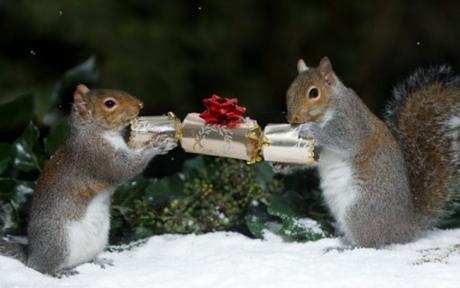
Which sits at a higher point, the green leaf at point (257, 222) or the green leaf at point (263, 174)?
the green leaf at point (263, 174)

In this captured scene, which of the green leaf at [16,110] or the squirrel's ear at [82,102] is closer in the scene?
the squirrel's ear at [82,102]

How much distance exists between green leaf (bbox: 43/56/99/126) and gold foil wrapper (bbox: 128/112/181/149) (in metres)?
0.94

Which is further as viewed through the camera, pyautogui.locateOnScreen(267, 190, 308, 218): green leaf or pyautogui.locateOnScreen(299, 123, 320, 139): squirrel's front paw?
pyautogui.locateOnScreen(267, 190, 308, 218): green leaf

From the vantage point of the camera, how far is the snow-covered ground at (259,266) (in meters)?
2.51

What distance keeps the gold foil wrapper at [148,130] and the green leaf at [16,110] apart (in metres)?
0.89

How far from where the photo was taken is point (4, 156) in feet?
10.7

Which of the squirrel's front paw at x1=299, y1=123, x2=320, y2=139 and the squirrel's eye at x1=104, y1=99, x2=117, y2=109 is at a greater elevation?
the squirrel's eye at x1=104, y1=99, x2=117, y2=109

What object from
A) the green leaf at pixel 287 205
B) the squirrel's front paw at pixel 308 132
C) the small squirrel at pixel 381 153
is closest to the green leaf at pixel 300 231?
the green leaf at pixel 287 205

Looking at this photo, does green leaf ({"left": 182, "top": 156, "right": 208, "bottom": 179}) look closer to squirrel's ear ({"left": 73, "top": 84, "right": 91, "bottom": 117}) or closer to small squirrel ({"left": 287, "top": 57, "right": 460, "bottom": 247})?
small squirrel ({"left": 287, "top": 57, "right": 460, "bottom": 247})

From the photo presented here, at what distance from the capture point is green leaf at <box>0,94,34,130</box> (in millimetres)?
3451

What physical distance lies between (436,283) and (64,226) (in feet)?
3.79

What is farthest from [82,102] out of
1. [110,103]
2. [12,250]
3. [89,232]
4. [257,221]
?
[257,221]

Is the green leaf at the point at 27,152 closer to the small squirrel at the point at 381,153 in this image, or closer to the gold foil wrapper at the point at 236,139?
the gold foil wrapper at the point at 236,139

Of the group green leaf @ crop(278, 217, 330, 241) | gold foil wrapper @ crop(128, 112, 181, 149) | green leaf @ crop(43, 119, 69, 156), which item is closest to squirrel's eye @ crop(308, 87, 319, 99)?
gold foil wrapper @ crop(128, 112, 181, 149)
